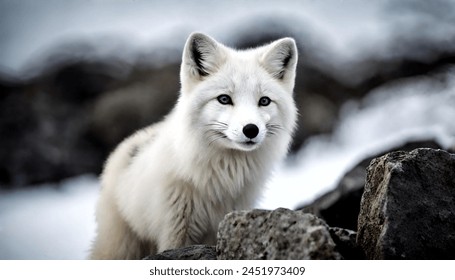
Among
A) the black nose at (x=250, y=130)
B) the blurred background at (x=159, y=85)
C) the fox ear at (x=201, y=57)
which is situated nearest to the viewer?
the black nose at (x=250, y=130)

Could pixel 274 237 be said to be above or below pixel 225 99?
below

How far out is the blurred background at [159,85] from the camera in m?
4.49

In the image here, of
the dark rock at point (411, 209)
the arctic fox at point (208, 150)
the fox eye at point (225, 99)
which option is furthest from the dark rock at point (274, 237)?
the fox eye at point (225, 99)

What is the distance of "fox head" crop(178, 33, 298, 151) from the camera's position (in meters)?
3.37

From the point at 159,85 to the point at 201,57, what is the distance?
1.88 meters

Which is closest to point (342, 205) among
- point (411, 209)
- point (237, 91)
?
point (237, 91)

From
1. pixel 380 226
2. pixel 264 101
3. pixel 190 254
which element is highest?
pixel 264 101

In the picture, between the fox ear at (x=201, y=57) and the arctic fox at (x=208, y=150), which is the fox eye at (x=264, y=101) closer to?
the arctic fox at (x=208, y=150)

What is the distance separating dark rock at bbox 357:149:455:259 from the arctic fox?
816 millimetres

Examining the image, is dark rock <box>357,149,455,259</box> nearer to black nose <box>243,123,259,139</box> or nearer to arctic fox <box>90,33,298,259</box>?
black nose <box>243,123,259,139</box>

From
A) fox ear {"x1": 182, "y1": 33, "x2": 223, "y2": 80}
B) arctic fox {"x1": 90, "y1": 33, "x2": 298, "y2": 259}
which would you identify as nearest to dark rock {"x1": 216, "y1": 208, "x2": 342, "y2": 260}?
arctic fox {"x1": 90, "y1": 33, "x2": 298, "y2": 259}

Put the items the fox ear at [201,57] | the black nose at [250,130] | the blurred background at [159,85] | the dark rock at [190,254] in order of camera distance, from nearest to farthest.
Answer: the dark rock at [190,254]
the black nose at [250,130]
the fox ear at [201,57]
the blurred background at [159,85]

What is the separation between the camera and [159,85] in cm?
549

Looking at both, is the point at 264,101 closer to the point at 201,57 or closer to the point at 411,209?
the point at 201,57
